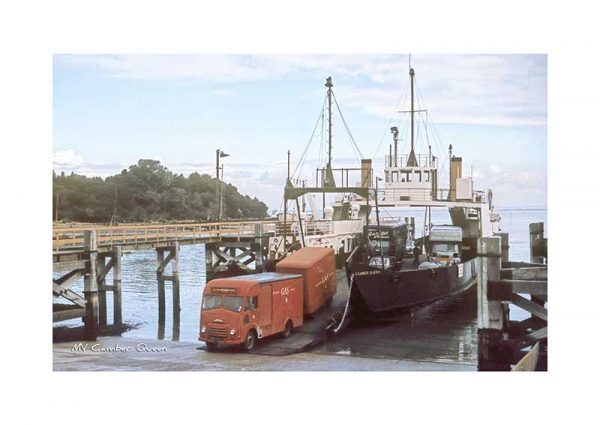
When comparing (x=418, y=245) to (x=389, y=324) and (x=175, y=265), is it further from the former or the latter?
(x=175, y=265)

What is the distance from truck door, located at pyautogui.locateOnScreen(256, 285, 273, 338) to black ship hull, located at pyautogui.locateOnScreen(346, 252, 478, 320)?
8.77ft

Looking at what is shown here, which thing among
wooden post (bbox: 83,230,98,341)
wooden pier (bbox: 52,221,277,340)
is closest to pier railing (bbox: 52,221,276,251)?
wooden pier (bbox: 52,221,277,340)

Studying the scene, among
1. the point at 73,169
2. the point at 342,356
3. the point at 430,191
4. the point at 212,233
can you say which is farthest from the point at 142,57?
the point at 430,191

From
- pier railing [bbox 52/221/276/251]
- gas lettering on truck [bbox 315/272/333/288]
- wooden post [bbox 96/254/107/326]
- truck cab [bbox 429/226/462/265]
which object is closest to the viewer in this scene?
gas lettering on truck [bbox 315/272/333/288]

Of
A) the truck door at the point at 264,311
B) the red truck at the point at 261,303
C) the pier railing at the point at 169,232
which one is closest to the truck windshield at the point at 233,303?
the red truck at the point at 261,303

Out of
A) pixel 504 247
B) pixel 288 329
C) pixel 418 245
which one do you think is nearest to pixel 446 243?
pixel 418 245

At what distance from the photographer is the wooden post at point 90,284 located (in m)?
17.7

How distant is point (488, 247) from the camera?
13.0 m

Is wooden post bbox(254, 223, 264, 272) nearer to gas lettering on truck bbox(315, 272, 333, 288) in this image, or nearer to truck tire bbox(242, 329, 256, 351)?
gas lettering on truck bbox(315, 272, 333, 288)

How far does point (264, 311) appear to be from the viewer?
615 inches

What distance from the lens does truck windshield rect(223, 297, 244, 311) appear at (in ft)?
49.8

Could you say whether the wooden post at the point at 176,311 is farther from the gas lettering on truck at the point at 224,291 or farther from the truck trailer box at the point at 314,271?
the truck trailer box at the point at 314,271
